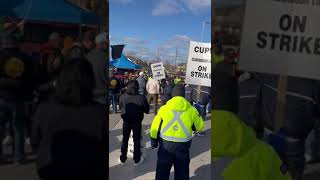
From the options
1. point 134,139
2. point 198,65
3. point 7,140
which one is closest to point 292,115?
point 7,140

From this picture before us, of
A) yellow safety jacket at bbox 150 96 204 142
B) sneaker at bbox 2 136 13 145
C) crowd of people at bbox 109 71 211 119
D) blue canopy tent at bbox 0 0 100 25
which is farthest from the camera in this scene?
crowd of people at bbox 109 71 211 119

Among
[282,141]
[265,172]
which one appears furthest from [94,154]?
[282,141]

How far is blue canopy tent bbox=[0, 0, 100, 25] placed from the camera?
102 inches

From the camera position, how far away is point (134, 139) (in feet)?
19.9

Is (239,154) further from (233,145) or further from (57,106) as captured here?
(57,106)

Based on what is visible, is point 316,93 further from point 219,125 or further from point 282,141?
point 219,125

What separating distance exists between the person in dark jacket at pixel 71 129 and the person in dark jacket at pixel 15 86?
0.34 feet

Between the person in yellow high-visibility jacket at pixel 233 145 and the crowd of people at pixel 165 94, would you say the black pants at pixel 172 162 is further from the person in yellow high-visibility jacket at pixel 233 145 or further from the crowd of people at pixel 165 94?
the crowd of people at pixel 165 94

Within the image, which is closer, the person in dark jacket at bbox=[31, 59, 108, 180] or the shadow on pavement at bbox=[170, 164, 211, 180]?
the person in dark jacket at bbox=[31, 59, 108, 180]

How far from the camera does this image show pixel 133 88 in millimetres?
5902

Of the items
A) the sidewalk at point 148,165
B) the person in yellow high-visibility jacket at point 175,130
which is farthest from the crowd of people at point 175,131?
the sidewalk at point 148,165

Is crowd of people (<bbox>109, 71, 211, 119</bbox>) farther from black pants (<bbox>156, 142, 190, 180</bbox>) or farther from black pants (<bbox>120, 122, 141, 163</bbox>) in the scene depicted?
black pants (<bbox>156, 142, 190, 180</bbox>)

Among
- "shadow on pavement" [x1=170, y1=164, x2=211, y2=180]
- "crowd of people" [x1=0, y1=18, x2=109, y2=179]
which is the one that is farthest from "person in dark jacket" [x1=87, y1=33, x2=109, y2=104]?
"shadow on pavement" [x1=170, y1=164, x2=211, y2=180]

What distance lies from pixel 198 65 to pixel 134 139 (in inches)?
98.8
